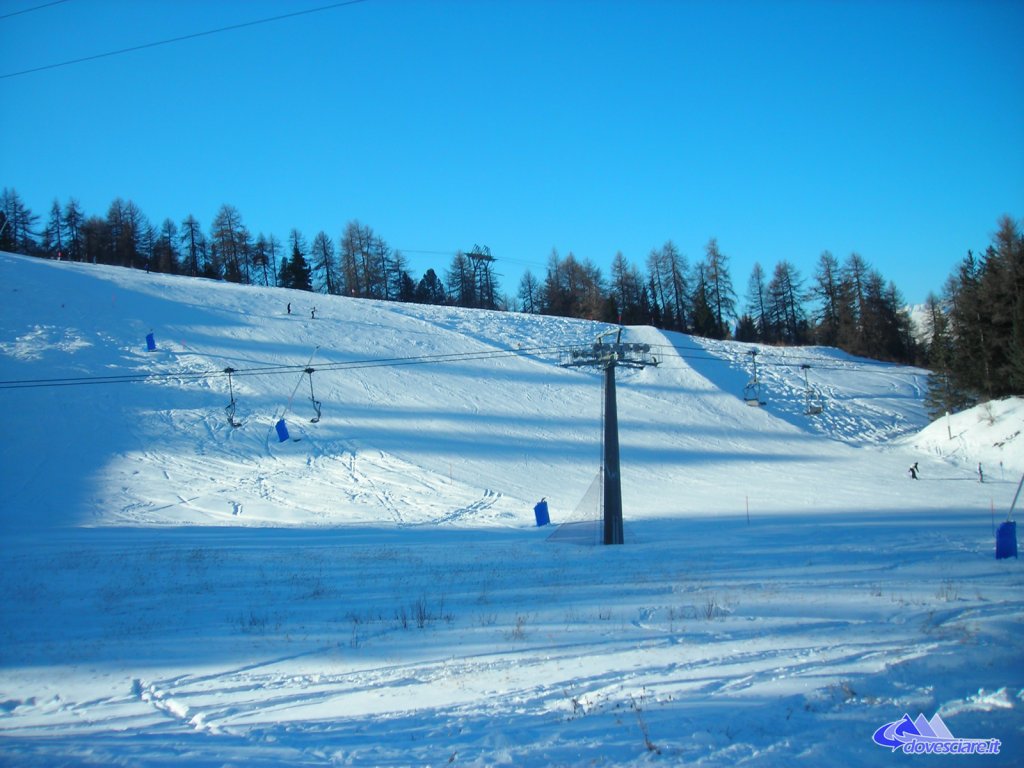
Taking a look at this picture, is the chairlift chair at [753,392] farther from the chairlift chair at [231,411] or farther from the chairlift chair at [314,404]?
the chairlift chair at [231,411]

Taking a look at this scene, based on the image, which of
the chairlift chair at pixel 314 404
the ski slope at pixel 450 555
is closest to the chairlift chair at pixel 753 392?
the ski slope at pixel 450 555

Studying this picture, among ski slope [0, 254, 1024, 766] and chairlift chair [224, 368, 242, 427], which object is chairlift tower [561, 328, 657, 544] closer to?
ski slope [0, 254, 1024, 766]

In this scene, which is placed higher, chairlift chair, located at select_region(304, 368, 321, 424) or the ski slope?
chairlift chair, located at select_region(304, 368, 321, 424)

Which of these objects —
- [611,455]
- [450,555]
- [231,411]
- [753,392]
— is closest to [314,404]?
[231,411]

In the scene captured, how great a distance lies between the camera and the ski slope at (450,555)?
6.45m

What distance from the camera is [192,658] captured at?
32.5ft

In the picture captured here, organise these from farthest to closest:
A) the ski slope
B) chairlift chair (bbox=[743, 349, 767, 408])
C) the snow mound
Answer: chairlift chair (bbox=[743, 349, 767, 408]) → the snow mound → the ski slope

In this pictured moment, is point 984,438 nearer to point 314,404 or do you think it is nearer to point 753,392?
point 753,392

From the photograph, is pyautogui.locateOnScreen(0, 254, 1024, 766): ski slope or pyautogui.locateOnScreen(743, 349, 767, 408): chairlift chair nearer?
pyautogui.locateOnScreen(0, 254, 1024, 766): ski slope

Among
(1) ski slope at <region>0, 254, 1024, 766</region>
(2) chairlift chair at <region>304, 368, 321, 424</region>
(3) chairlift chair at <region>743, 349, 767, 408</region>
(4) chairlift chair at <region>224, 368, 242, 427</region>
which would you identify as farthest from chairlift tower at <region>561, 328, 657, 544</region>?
(4) chairlift chair at <region>224, 368, 242, 427</region>

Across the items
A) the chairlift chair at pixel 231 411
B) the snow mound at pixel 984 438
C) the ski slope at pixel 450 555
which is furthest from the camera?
the snow mound at pixel 984 438

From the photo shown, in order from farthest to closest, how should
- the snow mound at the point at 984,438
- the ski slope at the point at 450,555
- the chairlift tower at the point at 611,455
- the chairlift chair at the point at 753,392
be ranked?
the chairlift chair at the point at 753,392 < the snow mound at the point at 984,438 < the chairlift tower at the point at 611,455 < the ski slope at the point at 450,555

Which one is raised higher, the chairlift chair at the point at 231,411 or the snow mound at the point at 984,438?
the chairlift chair at the point at 231,411

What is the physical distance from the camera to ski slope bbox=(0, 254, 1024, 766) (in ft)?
21.2
